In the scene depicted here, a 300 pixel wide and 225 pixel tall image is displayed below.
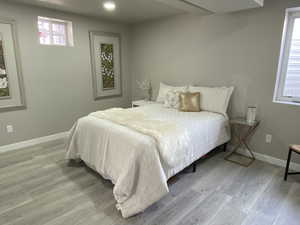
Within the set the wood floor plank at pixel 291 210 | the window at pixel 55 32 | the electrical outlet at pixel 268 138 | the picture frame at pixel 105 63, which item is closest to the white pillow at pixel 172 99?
the electrical outlet at pixel 268 138

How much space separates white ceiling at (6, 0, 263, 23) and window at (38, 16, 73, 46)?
338mm

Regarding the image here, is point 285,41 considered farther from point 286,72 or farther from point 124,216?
→ point 124,216

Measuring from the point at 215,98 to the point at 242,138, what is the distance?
77 cm

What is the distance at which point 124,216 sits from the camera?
1.86 meters

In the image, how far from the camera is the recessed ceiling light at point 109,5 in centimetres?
300

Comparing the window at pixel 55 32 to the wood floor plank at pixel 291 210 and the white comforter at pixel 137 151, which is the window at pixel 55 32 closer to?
the white comforter at pixel 137 151

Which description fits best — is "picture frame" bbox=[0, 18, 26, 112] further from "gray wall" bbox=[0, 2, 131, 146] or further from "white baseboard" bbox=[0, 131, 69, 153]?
"white baseboard" bbox=[0, 131, 69, 153]

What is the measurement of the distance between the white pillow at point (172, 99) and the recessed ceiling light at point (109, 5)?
67.7 inches

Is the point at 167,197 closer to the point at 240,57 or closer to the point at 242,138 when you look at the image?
the point at 242,138

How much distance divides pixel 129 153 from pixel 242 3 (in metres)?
2.32

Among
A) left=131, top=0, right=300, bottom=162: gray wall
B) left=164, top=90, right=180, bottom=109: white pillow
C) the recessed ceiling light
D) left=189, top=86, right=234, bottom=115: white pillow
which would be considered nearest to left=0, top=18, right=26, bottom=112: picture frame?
the recessed ceiling light

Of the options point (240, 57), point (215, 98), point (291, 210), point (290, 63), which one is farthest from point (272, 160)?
point (240, 57)

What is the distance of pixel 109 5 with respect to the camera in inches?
124

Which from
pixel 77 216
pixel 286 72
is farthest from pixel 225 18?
pixel 77 216
